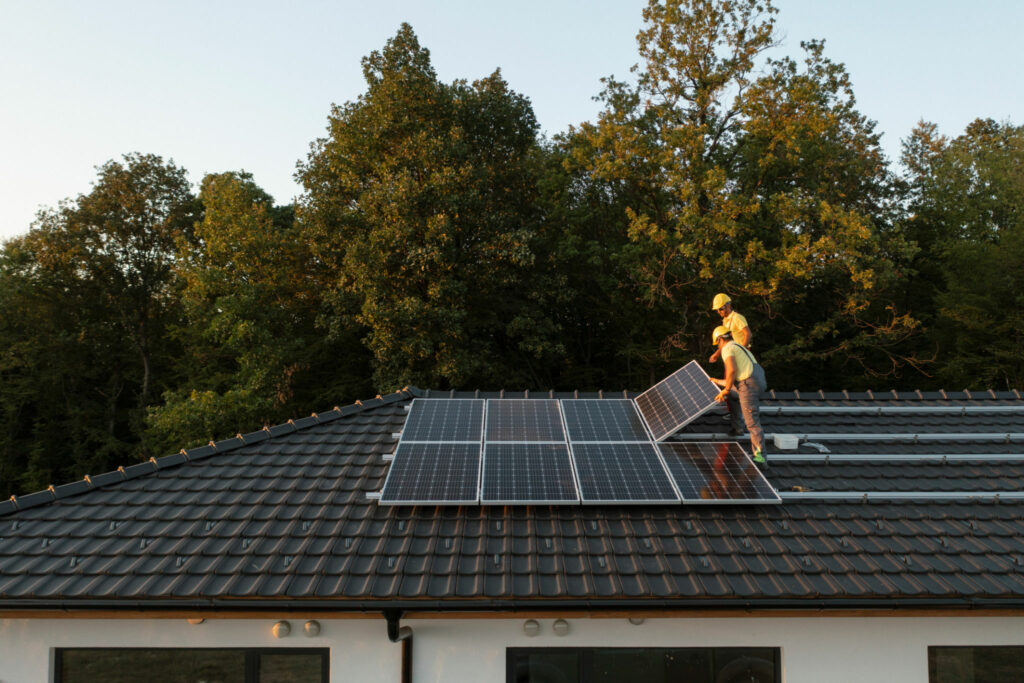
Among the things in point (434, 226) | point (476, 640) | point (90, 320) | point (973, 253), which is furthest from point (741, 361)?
point (90, 320)

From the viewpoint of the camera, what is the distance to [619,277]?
26.9 meters

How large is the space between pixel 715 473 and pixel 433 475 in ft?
10.6

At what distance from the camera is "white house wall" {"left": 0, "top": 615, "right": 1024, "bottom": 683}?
601cm

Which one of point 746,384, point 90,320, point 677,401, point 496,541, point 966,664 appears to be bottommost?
point 966,664

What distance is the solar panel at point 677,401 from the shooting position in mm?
7902

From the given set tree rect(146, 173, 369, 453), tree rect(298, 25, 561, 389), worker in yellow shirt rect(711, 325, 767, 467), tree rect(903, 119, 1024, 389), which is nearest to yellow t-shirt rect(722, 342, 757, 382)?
worker in yellow shirt rect(711, 325, 767, 467)

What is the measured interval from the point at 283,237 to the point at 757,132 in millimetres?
19733

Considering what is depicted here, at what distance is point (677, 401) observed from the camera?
8.51 m

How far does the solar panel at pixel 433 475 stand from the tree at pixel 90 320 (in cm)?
2763

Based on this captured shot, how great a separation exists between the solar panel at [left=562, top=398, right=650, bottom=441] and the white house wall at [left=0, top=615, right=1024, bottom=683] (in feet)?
8.46

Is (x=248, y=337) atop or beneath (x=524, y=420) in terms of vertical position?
atop

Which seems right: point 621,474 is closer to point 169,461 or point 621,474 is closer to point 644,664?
point 644,664

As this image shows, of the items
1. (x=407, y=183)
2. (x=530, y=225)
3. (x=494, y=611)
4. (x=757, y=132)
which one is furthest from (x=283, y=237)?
(x=494, y=611)

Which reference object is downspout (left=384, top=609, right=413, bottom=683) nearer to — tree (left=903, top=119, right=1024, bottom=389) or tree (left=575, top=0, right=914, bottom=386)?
tree (left=575, top=0, right=914, bottom=386)
